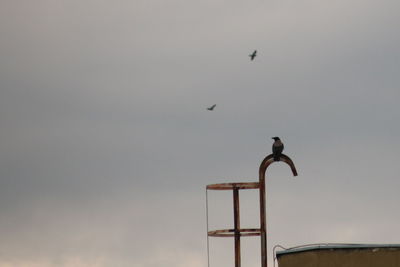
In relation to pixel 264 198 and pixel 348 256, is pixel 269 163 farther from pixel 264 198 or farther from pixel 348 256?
pixel 348 256

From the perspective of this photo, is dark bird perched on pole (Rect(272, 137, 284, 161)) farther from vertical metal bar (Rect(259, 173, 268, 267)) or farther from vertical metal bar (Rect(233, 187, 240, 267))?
vertical metal bar (Rect(233, 187, 240, 267))

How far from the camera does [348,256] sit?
139 feet

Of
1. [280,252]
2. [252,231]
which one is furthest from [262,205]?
[280,252]

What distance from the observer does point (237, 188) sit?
4972 cm

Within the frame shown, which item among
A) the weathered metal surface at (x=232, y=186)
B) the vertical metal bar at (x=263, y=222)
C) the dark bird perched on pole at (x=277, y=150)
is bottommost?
the vertical metal bar at (x=263, y=222)

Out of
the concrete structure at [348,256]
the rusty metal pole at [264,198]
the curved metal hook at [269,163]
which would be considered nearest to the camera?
the concrete structure at [348,256]

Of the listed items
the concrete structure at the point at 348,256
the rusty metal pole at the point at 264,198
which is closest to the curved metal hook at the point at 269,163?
the rusty metal pole at the point at 264,198

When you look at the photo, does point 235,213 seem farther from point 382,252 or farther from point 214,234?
point 382,252

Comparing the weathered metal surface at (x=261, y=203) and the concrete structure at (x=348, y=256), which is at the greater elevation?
the weathered metal surface at (x=261, y=203)

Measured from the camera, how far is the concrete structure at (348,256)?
4184cm

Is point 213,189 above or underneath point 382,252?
above

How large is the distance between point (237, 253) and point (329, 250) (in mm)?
7302

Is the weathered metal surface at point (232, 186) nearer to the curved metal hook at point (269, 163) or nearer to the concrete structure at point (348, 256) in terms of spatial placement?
the curved metal hook at point (269, 163)

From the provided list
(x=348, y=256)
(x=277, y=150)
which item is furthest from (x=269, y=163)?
(x=348, y=256)
